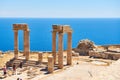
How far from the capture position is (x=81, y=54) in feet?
124

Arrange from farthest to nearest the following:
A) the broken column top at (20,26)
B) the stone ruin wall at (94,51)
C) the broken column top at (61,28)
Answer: the stone ruin wall at (94,51), the broken column top at (20,26), the broken column top at (61,28)

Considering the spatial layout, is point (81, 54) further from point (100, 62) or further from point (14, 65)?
point (14, 65)

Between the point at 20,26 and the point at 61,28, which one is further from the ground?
the point at 20,26

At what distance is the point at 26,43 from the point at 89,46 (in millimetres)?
9608

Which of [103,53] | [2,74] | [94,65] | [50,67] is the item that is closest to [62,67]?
[50,67]

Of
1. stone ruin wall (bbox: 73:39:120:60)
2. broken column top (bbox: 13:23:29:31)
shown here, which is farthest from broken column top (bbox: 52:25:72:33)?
stone ruin wall (bbox: 73:39:120:60)

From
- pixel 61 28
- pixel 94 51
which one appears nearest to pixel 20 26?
pixel 61 28

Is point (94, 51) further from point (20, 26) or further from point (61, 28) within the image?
point (20, 26)

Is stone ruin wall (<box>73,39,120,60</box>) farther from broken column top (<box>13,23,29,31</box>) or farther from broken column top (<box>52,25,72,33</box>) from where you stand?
broken column top (<box>13,23,29,31</box>)

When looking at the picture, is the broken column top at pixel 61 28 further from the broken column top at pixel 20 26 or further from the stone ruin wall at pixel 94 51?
the stone ruin wall at pixel 94 51

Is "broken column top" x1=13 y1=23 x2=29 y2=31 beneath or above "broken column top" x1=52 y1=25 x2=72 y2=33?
above

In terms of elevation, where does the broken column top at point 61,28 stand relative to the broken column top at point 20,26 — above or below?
below

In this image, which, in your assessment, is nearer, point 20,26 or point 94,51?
point 20,26

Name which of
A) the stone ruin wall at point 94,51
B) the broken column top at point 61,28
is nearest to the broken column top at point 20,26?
the broken column top at point 61,28
